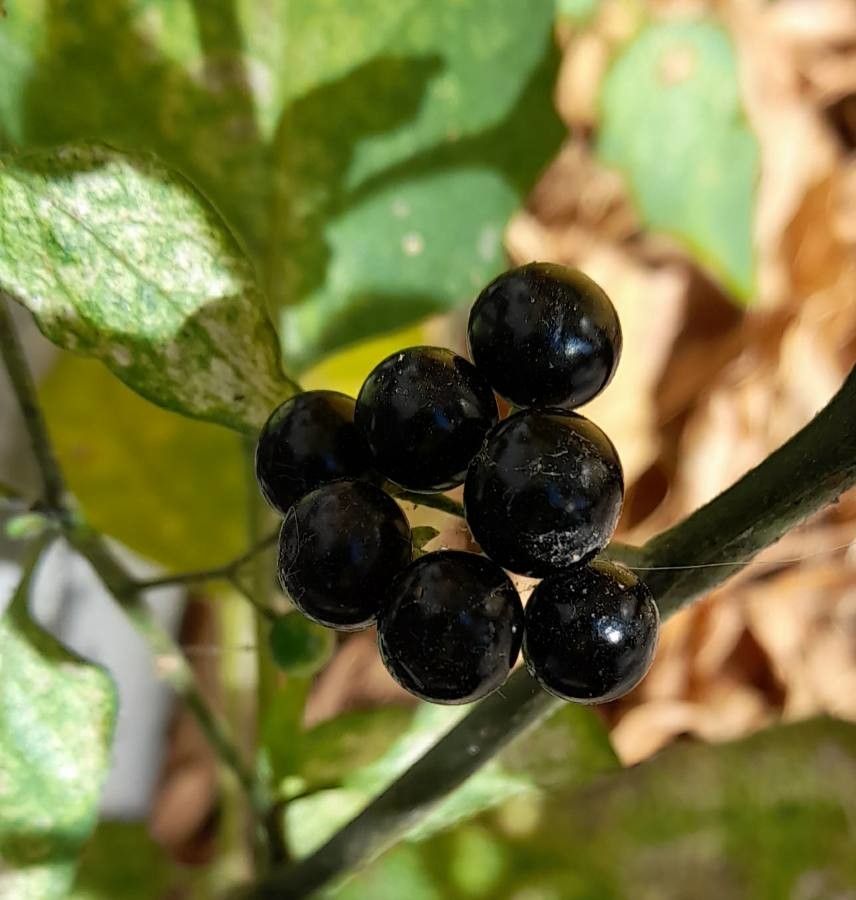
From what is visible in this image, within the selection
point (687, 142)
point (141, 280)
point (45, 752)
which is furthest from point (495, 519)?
point (687, 142)

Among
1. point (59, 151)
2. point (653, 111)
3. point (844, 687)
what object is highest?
point (59, 151)

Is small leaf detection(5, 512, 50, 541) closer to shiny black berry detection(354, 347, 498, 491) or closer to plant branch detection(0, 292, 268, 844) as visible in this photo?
plant branch detection(0, 292, 268, 844)

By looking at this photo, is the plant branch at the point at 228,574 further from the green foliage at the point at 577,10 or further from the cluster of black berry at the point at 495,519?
the green foliage at the point at 577,10

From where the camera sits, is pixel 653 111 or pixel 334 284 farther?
pixel 653 111

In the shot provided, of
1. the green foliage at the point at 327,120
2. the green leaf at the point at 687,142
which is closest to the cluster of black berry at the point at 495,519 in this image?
the green foliage at the point at 327,120

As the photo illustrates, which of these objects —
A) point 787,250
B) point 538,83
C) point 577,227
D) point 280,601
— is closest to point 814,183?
point 787,250

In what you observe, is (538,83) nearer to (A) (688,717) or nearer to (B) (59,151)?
(B) (59,151)
